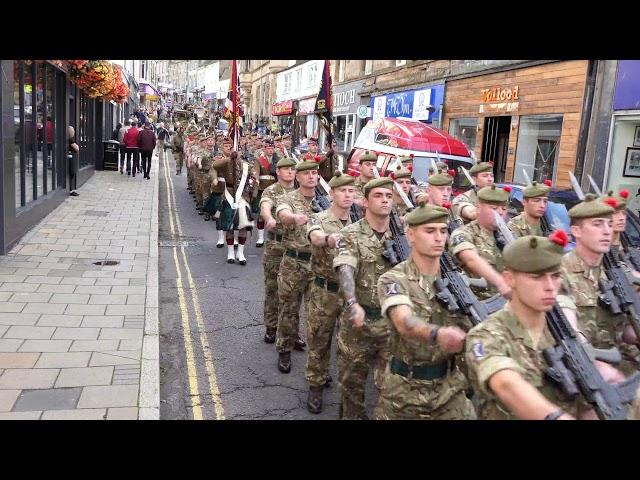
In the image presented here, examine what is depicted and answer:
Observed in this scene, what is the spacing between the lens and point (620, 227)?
5.59 meters

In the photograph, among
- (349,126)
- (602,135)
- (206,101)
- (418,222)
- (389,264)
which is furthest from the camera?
(206,101)

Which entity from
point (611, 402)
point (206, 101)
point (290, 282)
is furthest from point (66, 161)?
point (206, 101)

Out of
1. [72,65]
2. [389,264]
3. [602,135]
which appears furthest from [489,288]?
[72,65]

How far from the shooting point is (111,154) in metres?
24.9

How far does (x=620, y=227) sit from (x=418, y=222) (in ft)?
9.02

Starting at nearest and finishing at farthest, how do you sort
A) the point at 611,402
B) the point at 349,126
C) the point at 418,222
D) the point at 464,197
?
the point at 611,402 < the point at 418,222 < the point at 464,197 < the point at 349,126

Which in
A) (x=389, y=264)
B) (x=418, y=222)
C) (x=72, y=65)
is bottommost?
(x=389, y=264)

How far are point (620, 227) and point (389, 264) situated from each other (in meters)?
2.37

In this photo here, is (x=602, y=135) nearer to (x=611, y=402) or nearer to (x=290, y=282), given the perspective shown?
(x=290, y=282)

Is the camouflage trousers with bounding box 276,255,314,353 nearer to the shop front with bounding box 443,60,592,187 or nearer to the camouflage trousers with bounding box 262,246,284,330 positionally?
the camouflage trousers with bounding box 262,246,284,330

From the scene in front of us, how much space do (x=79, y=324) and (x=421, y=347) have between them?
4.75m

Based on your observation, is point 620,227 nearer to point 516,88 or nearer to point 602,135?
point 602,135
